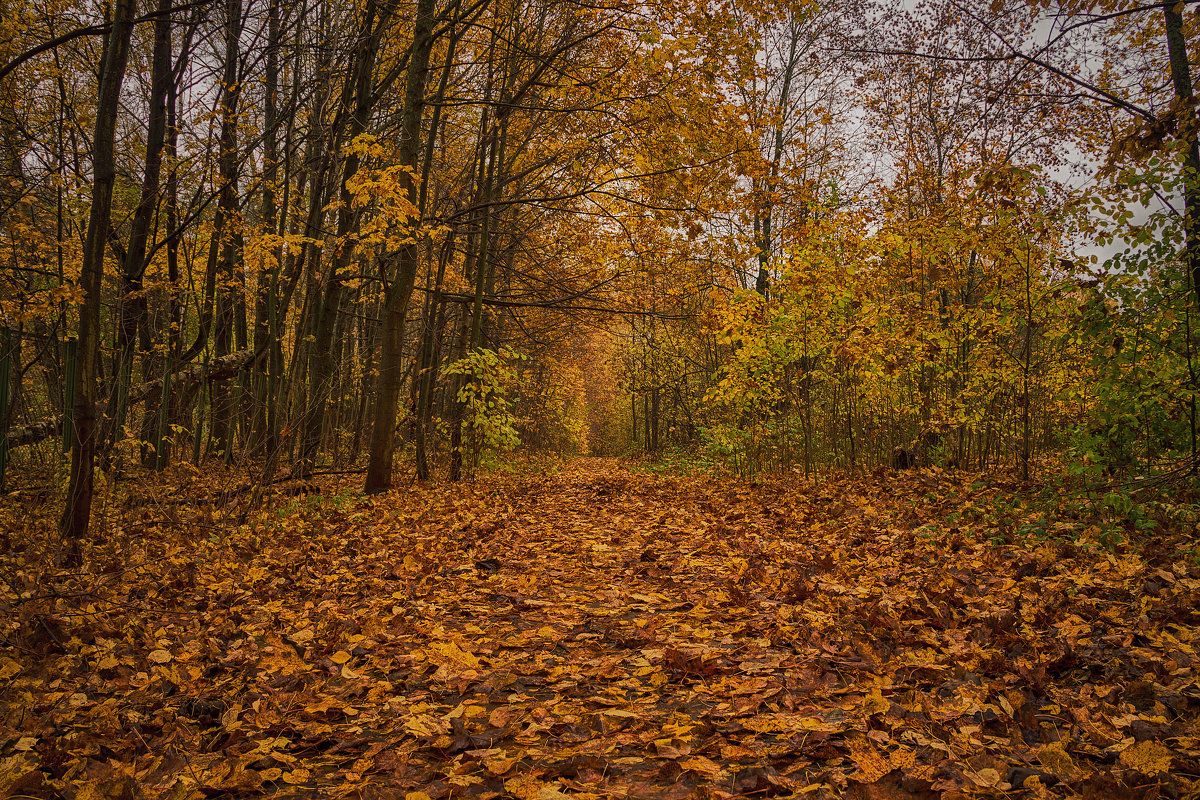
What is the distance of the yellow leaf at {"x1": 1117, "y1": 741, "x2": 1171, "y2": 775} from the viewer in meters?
1.76

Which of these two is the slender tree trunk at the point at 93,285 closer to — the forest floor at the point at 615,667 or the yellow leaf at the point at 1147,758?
the forest floor at the point at 615,667

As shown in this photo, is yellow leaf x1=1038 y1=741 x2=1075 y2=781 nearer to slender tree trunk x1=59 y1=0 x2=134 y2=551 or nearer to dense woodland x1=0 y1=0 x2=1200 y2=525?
dense woodland x1=0 y1=0 x2=1200 y2=525

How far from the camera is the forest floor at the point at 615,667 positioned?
200 centimetres

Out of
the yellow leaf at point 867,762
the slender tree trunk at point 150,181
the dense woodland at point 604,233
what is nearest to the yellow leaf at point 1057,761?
the yellow leaf at point 867,762

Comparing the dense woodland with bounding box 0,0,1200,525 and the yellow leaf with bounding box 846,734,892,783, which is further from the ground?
the dense woodland with bounding box 0,0,1200,525

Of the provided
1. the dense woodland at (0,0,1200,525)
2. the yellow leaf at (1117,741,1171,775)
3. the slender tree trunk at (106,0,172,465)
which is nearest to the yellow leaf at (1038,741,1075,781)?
the yellow leaf at (1117,741,1171,775)

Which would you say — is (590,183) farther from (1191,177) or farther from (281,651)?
(281,651)

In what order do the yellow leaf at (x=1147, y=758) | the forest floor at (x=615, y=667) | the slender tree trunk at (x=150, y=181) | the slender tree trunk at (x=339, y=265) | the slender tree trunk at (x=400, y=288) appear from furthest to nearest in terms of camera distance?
the slender tree trunk at (x=150, y=181) → the slender tree trunk at (x=400, y=288) → the slender tree trunk at (x=339, y=265) → the forest floor at (x=615, y=667) → the yellow leaf at (x=1147, y=758)

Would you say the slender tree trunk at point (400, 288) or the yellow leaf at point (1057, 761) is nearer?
the yellow leaf at point (1057, 761)

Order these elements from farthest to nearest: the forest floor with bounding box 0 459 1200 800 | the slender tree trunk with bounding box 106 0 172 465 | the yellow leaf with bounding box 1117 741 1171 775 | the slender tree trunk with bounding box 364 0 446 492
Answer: the slender tree trunk with bounding box 106 0 172 465 → the slender tree trunk with bounding box 364 0 446 492 → the forest floor with bounding box 0 459 1200 800 → the yellow leaf with bounding box 1117 741 1171 775

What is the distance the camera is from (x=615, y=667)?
2.94 m

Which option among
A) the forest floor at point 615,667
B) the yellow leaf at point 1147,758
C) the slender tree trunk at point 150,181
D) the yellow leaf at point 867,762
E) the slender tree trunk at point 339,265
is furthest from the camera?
the slender tree trunk at point 150,181

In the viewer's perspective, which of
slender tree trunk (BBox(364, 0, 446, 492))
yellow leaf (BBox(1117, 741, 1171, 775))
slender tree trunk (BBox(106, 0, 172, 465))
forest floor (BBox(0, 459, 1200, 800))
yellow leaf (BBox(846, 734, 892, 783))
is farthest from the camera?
slender tree trunk (BBox(106, 0, 172, 465))

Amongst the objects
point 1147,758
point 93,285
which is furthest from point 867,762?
point 93,285
